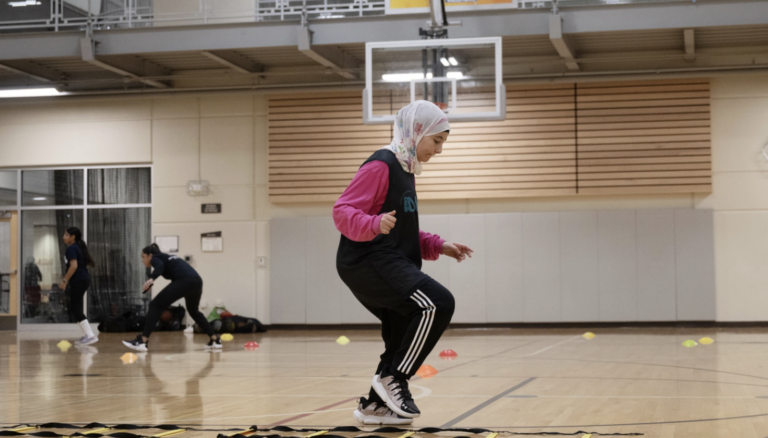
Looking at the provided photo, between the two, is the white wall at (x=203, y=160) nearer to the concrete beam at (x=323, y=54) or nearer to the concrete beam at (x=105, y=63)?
the concrete beam at (x=105, y=63)

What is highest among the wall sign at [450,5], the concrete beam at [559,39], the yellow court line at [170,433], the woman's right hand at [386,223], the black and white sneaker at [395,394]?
the wall sign at [450,5]

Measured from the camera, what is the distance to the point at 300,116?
14281mm

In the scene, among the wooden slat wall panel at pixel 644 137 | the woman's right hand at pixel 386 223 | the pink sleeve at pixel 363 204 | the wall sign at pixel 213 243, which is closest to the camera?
the woman's right hand at pixel 386 223

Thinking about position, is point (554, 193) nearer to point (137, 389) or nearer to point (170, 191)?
point (170, 191)

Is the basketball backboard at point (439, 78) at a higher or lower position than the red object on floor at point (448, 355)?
higher

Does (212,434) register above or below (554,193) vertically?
below

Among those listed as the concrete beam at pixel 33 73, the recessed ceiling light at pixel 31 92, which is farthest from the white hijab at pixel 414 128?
the recessed ceiling light at pixel 31 92

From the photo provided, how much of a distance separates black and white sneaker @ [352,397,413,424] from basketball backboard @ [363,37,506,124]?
22.1ft

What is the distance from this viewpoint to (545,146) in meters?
13.5

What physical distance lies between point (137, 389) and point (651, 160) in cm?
990

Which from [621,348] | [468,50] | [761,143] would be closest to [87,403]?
[621,348]

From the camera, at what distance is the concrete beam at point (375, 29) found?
10.9m

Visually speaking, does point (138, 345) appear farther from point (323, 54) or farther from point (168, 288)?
point (323, 54)

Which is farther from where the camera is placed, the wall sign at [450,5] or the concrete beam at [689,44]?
the concrete beam at [689,44]
